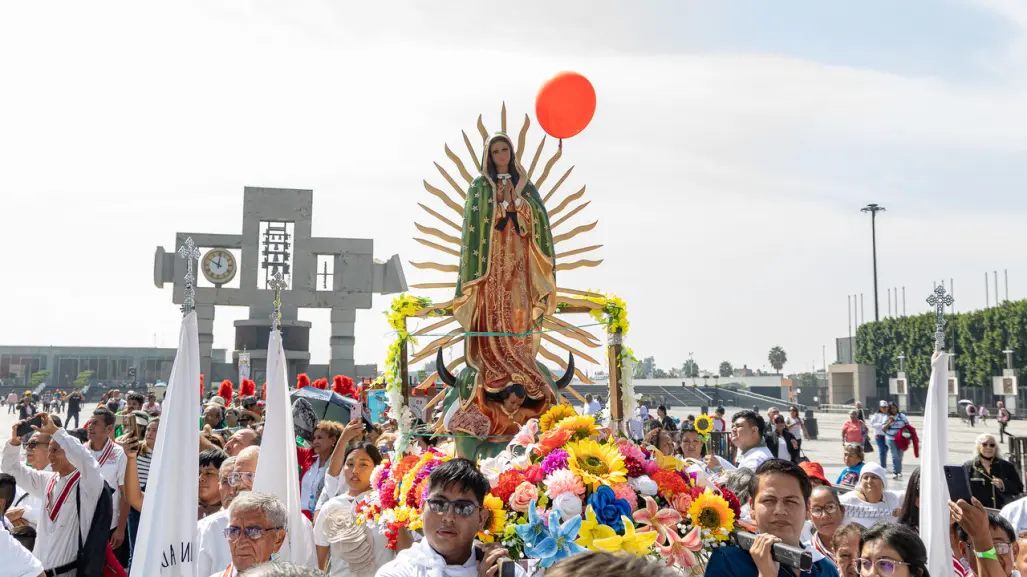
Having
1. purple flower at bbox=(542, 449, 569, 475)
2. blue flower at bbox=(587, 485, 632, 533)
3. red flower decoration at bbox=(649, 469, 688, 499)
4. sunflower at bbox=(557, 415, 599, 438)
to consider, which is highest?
sunflower at bbox=(557, 415, 599, 438)

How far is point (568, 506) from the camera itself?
4199 mm

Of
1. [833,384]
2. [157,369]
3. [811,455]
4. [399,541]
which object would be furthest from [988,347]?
[157,369]

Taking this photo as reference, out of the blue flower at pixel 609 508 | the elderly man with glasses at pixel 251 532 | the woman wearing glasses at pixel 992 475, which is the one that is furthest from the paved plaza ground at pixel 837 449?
the elderly man with glasses at pixel 251 532

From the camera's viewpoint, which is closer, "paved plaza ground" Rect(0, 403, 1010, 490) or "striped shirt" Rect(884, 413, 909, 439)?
"striped shirt" Rect(884, 413, 909, 439)

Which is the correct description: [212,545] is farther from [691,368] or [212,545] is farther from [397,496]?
[691,368]

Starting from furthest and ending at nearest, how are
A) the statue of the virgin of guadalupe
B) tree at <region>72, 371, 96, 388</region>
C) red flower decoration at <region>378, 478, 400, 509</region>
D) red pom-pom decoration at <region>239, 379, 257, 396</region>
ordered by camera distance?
tree at <region>72, 371, 96, 388</region> < red pom-pom decoration at <region>239, 379, 257, 396</region> < the statue of the virgin of guadalupe < red flower decoration at <region>378, 478, 400, 509</region>

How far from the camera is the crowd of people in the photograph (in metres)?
3.79

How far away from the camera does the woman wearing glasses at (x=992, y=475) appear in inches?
315

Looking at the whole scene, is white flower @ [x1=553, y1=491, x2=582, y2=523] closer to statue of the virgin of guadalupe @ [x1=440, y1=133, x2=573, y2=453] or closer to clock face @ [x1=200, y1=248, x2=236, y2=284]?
statue of the virgin of guadalupe @ [x1=440, y1=133, x2=573, y2=453]

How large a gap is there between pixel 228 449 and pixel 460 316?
291 cm

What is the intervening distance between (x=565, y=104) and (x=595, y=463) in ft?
18.4

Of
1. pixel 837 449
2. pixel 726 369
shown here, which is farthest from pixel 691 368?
pixel 837 449

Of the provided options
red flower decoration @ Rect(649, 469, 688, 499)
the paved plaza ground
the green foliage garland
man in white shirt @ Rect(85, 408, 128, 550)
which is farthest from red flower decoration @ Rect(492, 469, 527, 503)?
the green foliage garland

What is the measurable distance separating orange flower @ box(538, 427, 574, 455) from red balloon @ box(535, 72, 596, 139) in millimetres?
5281
